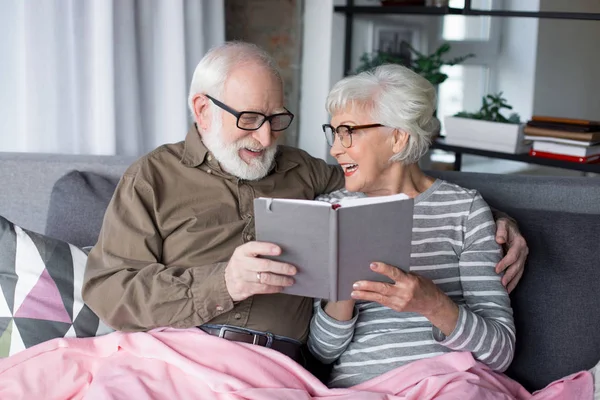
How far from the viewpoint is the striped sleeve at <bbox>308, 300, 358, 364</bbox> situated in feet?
5.83

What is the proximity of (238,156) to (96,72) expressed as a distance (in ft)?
3.46

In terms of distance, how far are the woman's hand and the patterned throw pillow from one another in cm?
78

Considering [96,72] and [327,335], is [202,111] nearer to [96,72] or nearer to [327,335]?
[327,335]

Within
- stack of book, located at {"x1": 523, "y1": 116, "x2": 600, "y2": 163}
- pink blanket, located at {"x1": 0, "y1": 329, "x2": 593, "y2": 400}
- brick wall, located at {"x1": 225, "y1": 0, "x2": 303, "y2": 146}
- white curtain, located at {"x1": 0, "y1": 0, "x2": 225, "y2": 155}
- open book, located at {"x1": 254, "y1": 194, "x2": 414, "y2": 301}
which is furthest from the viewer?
brick wall, located at {"x1": 225, "y1": 0, "x2": 303, "y2": 146}

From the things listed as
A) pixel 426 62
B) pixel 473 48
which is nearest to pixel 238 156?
pixel 426 62

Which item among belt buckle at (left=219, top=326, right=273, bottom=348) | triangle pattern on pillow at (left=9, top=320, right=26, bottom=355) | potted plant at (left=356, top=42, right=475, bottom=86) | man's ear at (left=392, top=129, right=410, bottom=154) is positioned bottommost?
triangle pattern on pillow at (left=9, top=320, right=26, bottom=355)

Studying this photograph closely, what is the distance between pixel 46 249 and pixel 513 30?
11.8 ft

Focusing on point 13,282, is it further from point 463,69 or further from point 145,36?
point 463,69

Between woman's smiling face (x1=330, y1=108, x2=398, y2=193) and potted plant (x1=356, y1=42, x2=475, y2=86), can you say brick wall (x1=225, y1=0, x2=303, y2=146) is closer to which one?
potted plant (x1=356, y1=42, x2=475, y2=86)

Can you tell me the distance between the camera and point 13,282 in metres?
1.90

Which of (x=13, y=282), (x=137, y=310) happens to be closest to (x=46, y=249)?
(x=13, y=282)

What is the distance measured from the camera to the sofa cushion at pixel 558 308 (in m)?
1.88

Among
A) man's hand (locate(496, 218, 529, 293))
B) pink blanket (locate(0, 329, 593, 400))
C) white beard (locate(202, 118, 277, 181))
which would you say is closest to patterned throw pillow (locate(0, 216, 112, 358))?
pink blanket (locate(0, 329, 593, 400))

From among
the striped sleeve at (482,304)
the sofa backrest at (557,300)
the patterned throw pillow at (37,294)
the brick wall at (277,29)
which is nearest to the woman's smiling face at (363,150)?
the striped sleeve at (482,304)
